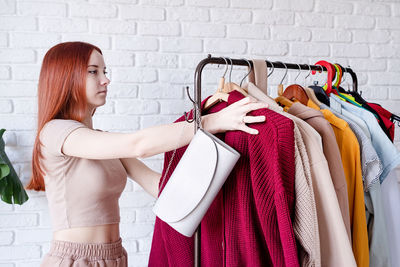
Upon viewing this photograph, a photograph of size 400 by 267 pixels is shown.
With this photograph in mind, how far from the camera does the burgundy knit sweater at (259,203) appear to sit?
83 centimetres

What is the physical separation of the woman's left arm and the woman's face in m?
0.32

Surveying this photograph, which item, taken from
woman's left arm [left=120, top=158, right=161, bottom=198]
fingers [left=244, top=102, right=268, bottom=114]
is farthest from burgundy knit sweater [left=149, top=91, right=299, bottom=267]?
woman's left arm [left=120, top=158, right=161, bottom=198]

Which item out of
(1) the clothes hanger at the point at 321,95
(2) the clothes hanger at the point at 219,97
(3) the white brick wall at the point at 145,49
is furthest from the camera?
(3) the white brick wall at the point at 145,49

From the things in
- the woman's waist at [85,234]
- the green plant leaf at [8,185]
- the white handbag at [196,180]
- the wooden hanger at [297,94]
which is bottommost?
the woman's waist at [85,234]

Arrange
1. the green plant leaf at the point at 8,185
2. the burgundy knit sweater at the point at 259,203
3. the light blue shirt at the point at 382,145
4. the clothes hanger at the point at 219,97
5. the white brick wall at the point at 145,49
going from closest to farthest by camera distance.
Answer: the burgundy knit sweater at the point at 259,203 → the clothes hanger at the point at 219,97 → the light blue shirt at the point at 382,145 → the green plant leaf at the point at 8,185 → the white brick wall at the point at 145,49

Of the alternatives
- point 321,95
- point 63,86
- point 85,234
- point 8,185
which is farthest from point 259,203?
point 8,185

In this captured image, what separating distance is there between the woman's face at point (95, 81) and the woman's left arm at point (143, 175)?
318 mm

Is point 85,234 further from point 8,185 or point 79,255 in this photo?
point 8,185

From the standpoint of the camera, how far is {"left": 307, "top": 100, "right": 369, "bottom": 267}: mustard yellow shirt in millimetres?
1072

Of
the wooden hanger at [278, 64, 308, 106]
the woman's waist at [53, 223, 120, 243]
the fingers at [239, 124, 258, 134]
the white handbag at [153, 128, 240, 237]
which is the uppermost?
the wooden hanger at [278, 64, 308, 106]

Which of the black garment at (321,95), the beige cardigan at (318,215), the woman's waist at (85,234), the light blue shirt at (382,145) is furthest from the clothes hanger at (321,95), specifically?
the woman's waist at (85,234)

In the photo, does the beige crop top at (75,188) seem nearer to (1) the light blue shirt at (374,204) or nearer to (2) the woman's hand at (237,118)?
(2) the woman's hand at (237,118)

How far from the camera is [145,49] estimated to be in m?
1.84

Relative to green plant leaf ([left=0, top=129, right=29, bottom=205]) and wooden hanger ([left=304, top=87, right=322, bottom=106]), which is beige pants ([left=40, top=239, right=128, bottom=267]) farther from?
wooden hanger ([left=304, top=87, right=322, bottom=106])
